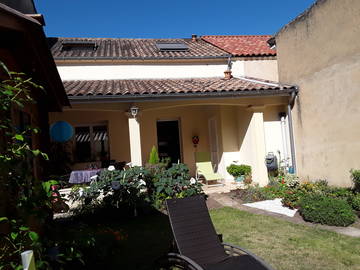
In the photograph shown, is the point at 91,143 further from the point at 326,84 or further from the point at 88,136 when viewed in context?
Answer: the point at 326,84

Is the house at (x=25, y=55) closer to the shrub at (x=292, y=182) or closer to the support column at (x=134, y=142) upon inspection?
the support column at (x=134, y=142)

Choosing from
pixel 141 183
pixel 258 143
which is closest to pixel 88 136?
pixel 141 183

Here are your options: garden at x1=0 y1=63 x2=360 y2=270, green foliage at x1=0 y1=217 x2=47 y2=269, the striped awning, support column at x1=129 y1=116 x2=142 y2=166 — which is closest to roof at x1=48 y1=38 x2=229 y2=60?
the striped awning

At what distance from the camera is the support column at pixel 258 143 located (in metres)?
10.7

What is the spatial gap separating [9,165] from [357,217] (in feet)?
23.2

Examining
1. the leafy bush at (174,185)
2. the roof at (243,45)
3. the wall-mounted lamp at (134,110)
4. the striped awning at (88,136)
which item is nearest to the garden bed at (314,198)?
the leafy bush at (174,185)

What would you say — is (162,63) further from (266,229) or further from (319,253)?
(319,253)

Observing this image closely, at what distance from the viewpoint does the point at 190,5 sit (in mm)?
13984

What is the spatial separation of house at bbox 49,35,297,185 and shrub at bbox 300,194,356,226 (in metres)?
3.89

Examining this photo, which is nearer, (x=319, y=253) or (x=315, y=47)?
(x=319, y=253)

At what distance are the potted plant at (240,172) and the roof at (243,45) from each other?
5.81 m

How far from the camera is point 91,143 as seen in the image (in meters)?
12.7

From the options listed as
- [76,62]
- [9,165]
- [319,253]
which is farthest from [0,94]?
[76,62]

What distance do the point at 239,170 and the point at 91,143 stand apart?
6.52m
